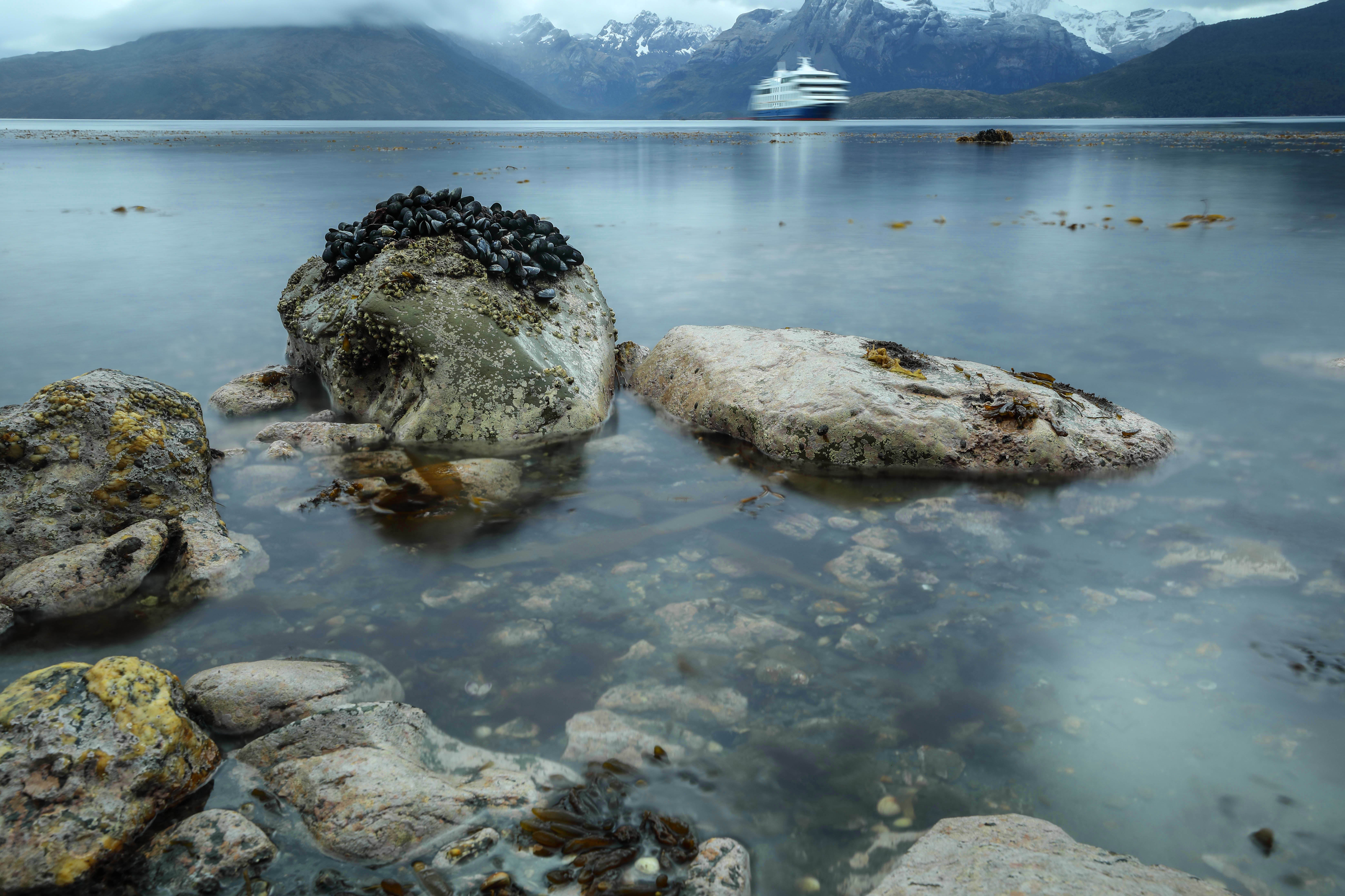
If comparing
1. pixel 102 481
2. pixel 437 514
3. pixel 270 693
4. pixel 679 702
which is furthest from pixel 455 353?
pixel 679 702

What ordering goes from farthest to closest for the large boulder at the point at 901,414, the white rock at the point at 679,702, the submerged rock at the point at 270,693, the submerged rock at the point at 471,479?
the large boulder at the point at 901,414, the submerged rock at the point at 471,479, the white rock at the point at 679,702, the submerged rock at the point at 270,693

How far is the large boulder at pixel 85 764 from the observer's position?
2531 millimetres

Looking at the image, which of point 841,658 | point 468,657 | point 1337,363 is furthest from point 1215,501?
point 468,657

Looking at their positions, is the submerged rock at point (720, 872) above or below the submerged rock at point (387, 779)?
below

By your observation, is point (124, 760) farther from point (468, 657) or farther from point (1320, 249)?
point (1320, 249)

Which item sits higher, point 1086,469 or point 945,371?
point 945,371

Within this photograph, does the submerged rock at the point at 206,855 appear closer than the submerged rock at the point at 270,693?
Yes

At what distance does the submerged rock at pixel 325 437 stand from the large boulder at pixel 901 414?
290cm

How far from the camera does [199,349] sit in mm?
9609

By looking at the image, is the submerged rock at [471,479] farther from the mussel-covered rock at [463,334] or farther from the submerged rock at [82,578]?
the submerged rock at [82,578]

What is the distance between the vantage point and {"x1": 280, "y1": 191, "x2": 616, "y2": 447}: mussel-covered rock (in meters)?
6.80

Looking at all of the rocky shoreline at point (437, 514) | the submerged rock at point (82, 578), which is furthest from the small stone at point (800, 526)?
the submerged rock at point (82, 578)

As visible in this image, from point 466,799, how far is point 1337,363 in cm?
1044

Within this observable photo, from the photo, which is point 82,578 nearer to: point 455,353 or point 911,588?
point 455,353
